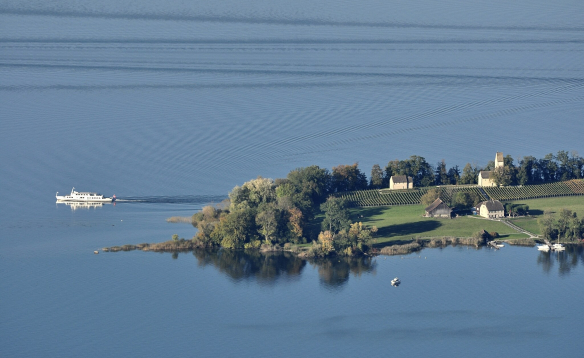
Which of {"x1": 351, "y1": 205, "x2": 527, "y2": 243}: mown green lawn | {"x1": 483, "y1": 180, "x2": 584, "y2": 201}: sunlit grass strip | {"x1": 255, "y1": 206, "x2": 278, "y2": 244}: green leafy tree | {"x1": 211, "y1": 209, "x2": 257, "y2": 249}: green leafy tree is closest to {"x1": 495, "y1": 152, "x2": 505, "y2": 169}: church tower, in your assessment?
{"x1": 483, "y1": 180, "x2": 584, "y2": 201}: sunlit grass strip

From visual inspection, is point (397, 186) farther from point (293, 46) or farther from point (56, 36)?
point (56, 36)

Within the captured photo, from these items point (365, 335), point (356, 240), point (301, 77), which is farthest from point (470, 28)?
point (365, 335)

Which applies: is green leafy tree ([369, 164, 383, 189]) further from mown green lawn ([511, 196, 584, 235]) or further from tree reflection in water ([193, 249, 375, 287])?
tree reflection in water ([193, 249, 375, 287])

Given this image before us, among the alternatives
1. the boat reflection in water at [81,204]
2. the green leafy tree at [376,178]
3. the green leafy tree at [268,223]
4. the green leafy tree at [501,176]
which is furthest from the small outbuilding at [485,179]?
the boat reflection in water at [81,204]

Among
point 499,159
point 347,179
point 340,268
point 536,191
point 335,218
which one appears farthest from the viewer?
point 499,159

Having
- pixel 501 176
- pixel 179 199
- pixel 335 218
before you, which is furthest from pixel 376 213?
pixel 179 199

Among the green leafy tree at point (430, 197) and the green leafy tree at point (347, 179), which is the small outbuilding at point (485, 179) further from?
the green leafy tree at point (347, 179)

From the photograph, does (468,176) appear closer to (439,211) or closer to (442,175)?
(442,175)
